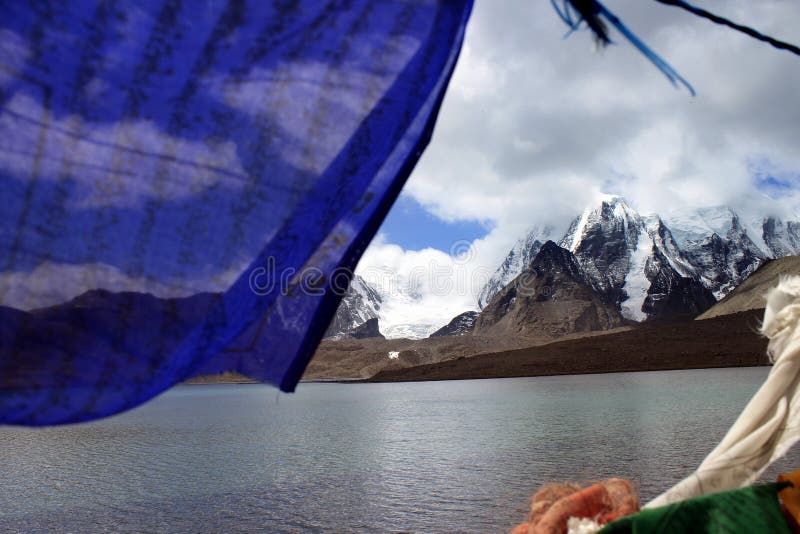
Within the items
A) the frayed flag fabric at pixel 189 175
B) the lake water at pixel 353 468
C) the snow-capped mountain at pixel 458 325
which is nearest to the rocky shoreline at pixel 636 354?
the lake water at pixel 353 468

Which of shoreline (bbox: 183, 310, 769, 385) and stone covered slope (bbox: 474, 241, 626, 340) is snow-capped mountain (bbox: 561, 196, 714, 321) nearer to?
stone covered slope (bbox: 474, 241, 626, 340)

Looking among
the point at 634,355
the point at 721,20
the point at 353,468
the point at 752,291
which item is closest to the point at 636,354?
the point at 634,355

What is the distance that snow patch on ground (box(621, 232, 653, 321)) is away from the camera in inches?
6919

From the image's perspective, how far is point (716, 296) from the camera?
185000mm

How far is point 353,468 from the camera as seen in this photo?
1438 centimetres

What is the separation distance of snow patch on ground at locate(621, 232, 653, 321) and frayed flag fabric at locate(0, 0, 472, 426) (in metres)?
179

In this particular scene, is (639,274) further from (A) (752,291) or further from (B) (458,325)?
(A) (752,291)

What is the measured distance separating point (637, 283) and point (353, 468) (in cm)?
18569

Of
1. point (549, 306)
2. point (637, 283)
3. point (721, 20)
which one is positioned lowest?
point (721, 20)

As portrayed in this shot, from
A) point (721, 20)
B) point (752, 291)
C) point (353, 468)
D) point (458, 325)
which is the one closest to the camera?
point (721, 20)

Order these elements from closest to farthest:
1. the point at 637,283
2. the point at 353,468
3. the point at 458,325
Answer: the point at 353,468 < the point at 458,325 < the point at 637,283

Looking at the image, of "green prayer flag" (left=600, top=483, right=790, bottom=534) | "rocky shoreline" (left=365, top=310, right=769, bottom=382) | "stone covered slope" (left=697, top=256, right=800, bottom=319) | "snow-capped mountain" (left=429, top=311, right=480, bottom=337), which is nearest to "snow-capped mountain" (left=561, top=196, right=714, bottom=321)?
"snow-capped mountain" (left=429, top=311, right=480, bottom=337)

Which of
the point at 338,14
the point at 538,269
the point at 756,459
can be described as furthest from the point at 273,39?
the point at 538,269

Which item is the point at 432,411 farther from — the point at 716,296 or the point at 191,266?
the point at 716,296
